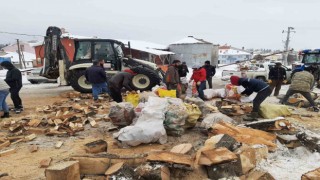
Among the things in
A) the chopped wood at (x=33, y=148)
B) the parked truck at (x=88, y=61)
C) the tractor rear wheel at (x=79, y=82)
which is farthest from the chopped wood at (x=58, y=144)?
the tractor rear wheel at (x=79, y=82)

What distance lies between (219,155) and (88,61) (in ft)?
29.7

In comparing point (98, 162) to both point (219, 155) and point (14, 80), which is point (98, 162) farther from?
point (14, 80)

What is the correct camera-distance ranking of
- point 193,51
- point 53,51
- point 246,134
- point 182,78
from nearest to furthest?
point 246,134
point 182,78
point 53,51
point 193,51

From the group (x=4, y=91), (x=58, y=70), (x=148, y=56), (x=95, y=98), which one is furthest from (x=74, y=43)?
(x=148, y=56)

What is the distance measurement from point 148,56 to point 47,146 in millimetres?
27246

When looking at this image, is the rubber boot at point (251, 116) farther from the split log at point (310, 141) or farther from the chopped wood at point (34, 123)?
the chopped wood at point (34, 123)

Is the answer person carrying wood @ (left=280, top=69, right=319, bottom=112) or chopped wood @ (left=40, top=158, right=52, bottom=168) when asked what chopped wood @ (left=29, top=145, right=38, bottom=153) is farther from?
person carrying wood @ (left=280, top=69, right=319, bottom=112)

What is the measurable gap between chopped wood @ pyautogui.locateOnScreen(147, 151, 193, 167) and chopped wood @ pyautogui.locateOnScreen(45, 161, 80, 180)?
0.94 m

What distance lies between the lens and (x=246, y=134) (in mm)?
5266

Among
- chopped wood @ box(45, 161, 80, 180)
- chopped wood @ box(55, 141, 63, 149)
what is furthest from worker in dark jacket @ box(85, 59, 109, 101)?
chopped wood @ box(45, 161, 80, 180)

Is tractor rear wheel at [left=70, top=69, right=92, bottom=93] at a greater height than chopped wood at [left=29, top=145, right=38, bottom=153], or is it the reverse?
tractor rear wheel at [left=70, top=69, right=92, bottom=93]

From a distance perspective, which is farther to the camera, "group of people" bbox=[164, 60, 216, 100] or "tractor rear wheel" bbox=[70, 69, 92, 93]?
"tractor rear wheel" bbox=[70, 69, 92, 93]

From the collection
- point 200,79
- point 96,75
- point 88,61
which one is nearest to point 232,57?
point 88,61

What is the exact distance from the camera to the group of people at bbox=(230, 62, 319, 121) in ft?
23.1
